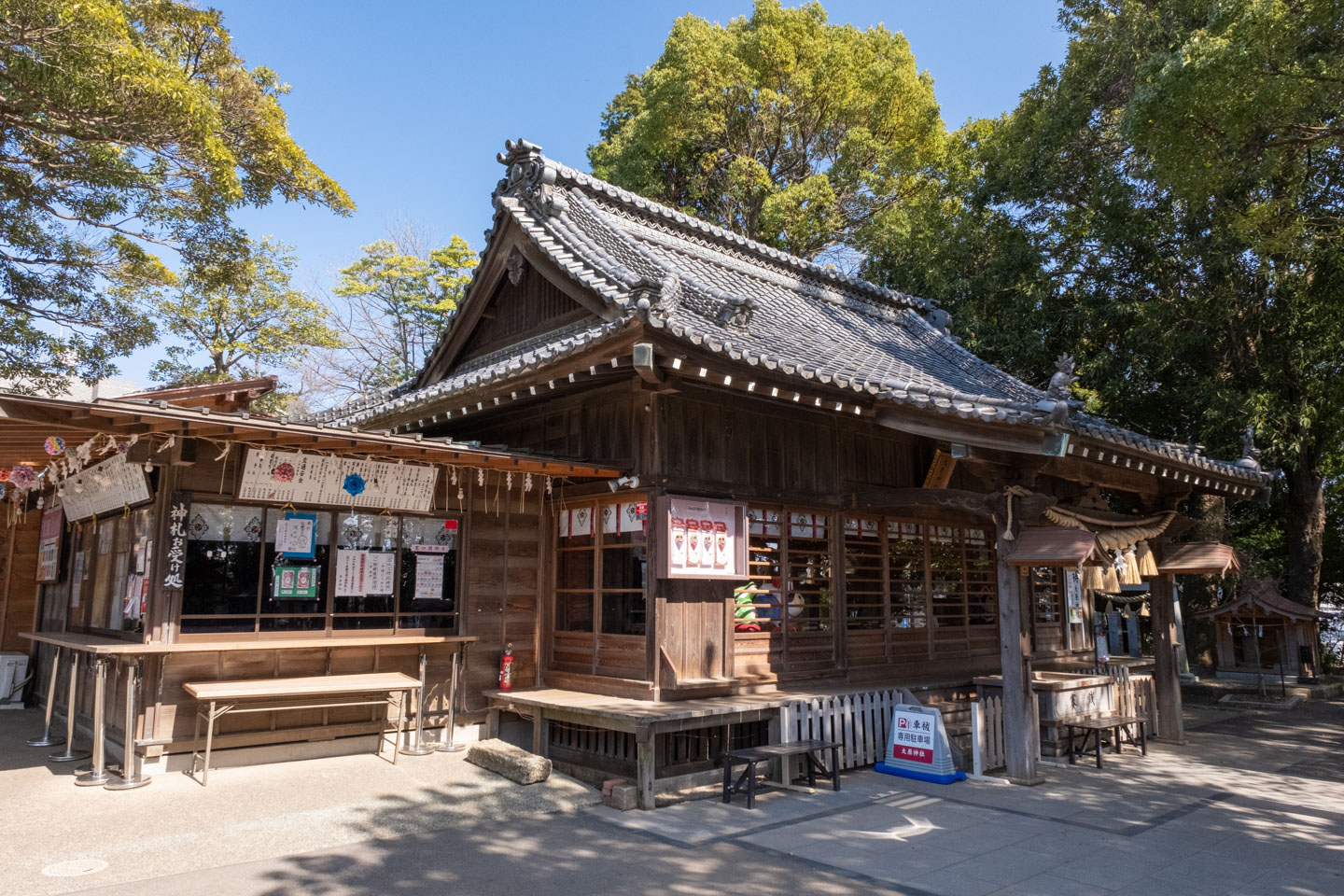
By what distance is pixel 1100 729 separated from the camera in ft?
32.7

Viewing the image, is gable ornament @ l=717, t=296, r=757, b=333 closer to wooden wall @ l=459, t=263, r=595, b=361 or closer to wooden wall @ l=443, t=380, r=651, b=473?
wooden wall @ l=443, t=380, r=651, b=473

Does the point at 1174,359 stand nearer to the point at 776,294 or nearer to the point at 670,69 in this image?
the point at 776,294

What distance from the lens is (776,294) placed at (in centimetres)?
1445

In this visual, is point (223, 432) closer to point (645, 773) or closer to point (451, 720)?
point (451, 720)

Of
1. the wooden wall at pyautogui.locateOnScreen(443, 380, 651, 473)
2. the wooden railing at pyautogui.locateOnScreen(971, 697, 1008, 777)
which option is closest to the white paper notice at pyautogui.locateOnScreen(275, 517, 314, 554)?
the wooden wall at pyautogui.locateOnScreen(443, 380, 651, 473)

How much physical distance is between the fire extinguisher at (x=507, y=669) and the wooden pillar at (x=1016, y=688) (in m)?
5.70

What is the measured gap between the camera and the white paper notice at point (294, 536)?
29.0ft

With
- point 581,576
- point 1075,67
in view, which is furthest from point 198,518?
point 1075,67

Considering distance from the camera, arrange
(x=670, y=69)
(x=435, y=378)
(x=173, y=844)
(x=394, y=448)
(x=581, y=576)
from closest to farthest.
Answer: (x=173, y=844), (x=394, y=448), (x=581, y=576), (x=435, y=378), (x=670, y=69)

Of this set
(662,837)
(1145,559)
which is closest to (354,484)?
(662,837)

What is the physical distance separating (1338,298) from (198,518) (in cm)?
1802

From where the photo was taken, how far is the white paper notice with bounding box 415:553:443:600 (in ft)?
31.8

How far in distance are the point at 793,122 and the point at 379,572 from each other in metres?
22.1

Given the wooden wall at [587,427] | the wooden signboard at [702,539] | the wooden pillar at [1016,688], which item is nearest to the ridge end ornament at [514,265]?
the wooden wall at [587,427]
